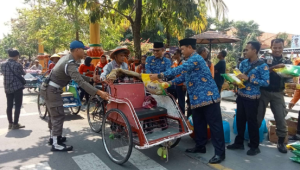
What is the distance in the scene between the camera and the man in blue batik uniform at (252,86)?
370cm

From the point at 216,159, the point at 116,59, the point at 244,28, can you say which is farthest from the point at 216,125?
the point at 244,28

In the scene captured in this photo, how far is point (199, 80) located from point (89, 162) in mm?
2208

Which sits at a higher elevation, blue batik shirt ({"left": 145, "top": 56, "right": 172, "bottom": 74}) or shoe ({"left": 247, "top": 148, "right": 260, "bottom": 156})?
blue batik shirt ({"left": 145, "top": 56, "right": 172, "bottom": 74})

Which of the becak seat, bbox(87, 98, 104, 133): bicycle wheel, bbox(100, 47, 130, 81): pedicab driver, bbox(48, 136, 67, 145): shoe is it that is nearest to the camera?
the becak seat

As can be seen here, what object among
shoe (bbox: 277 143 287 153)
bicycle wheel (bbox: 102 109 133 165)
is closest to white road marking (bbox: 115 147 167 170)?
bicycle wheel (bbox: 102 109 133 165)

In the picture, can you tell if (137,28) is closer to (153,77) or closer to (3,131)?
(153,77)

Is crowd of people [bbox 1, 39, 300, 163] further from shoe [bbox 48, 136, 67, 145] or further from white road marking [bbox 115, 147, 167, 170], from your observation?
white road marking [bbox 115, 147, 167, 170]

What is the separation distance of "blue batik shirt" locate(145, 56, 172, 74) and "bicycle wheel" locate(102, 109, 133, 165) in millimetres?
1698

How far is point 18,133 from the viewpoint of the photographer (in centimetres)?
528

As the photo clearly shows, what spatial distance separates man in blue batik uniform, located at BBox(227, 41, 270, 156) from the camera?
370cm

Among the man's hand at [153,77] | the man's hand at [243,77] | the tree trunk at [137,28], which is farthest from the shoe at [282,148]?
the tree trunk at [137,28]

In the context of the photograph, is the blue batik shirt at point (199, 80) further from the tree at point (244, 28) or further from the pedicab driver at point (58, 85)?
the tree at point (244, 28)

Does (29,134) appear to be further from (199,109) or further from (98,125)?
(199,109)

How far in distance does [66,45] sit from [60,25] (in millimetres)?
1504
